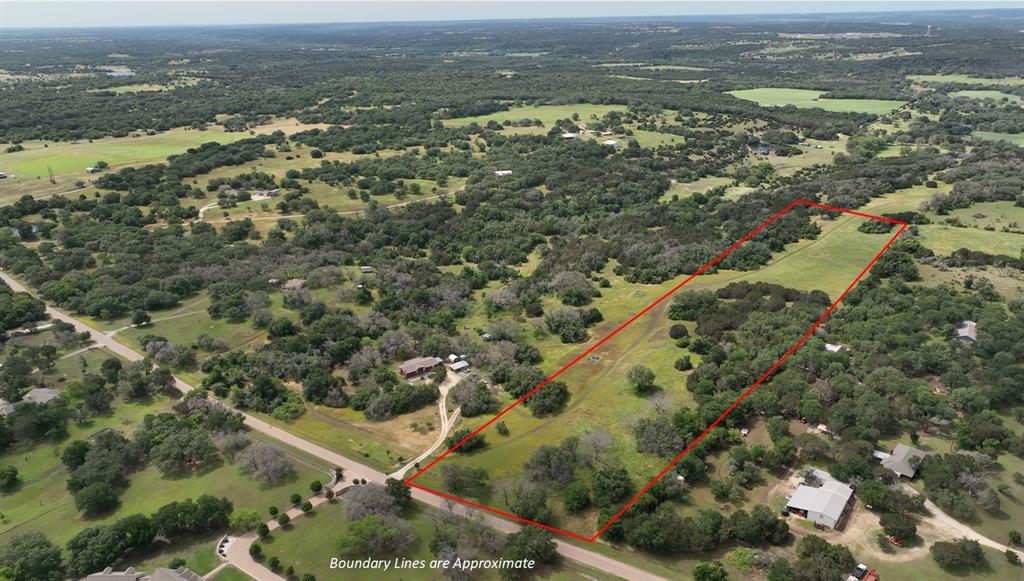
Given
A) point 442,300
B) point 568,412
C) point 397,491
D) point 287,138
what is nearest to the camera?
point 397,491

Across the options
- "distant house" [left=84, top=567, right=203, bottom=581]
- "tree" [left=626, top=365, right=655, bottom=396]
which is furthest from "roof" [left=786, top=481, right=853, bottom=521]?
"distant house" [left=84, top=567, right=203, bottom=581]

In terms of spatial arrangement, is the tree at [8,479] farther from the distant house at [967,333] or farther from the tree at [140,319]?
the distant house at [967,333]

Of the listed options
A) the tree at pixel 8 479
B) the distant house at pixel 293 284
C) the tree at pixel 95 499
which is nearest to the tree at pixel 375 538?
the tree at pixel 95 499

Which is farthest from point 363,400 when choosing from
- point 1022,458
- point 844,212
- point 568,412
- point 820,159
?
point 820,159

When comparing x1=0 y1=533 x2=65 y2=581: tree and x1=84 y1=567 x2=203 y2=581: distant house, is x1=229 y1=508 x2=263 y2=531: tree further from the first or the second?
x1=0 y1=533 x2=65 y2=581: tree

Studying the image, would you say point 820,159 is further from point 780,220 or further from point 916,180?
point 780,220

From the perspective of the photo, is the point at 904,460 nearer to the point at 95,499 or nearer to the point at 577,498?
the point at 577,498
